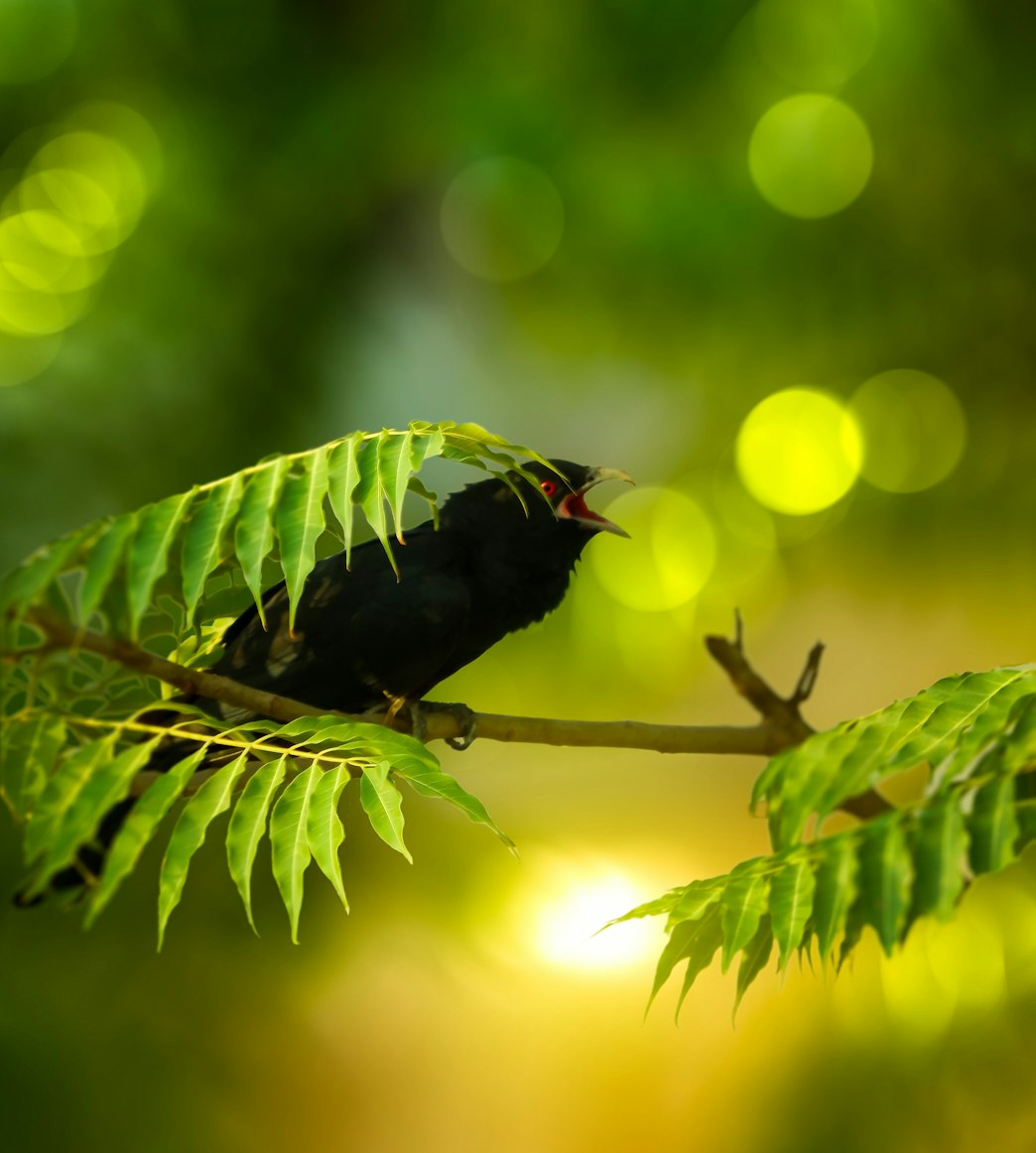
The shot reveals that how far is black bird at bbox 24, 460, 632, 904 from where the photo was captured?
1597mm

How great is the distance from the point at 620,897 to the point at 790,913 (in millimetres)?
2357

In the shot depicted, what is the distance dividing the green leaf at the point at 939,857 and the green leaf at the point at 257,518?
0.56m

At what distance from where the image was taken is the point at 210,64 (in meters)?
3.39

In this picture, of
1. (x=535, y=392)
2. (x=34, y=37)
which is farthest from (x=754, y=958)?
(x=34, y=37)

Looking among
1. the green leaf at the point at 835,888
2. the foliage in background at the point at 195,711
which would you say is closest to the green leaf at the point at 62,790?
the foliage in background at the point at 195,711

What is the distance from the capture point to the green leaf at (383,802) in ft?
3.05

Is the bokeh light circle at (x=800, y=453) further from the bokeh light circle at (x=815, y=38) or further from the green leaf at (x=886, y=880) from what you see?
the green leaf at (x=886, y=880)

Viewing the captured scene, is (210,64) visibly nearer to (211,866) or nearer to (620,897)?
(211,866)

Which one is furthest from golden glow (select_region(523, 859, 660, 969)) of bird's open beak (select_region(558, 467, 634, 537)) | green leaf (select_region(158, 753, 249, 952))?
green leaf (select_region(158, 753, 249, 952))

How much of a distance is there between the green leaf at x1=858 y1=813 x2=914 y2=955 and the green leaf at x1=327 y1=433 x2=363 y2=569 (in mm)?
485

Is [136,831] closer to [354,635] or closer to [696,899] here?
[696,899]

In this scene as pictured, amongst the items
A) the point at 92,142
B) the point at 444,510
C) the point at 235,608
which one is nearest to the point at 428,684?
the point at 444,510

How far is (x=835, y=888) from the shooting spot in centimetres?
84

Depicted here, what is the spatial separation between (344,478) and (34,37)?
296 cm
